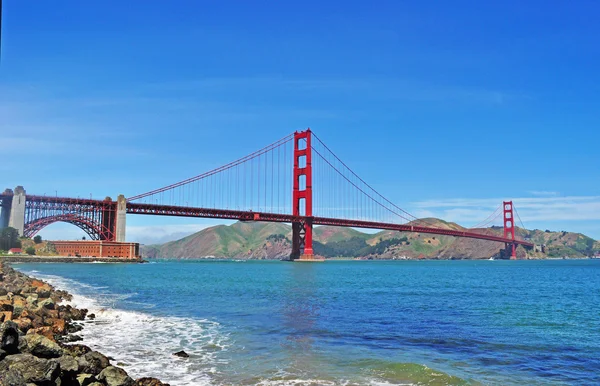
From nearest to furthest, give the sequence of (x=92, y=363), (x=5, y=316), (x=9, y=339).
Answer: (x=9, y=339), (x=92, y=363), (x=5, y=316)

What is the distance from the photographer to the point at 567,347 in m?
16.0

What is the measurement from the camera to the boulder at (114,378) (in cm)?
991

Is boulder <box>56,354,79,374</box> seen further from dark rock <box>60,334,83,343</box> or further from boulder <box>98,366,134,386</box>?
dark rock <box>60,334,83,343</box>

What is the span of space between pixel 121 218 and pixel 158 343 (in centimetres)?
8467

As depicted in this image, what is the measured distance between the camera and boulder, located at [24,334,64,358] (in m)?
10.6

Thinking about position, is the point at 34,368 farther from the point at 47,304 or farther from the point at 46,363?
the point at 47,304

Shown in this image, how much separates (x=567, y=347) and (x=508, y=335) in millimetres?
2207

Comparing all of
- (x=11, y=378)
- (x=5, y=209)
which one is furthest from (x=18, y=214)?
(x=11, y=378)

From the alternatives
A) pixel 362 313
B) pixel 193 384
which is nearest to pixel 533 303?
pixel 362 313

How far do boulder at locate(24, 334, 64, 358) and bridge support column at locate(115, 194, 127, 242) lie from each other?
87.7 m

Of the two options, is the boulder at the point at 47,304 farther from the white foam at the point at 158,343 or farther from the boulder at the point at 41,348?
the boulder at the point at 41,348

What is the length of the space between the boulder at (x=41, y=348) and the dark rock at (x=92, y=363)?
56cm

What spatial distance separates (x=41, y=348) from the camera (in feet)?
34.9

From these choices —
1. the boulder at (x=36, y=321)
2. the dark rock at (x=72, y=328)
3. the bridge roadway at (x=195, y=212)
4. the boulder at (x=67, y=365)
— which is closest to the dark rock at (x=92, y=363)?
the boulder at (x=67, y=365)
